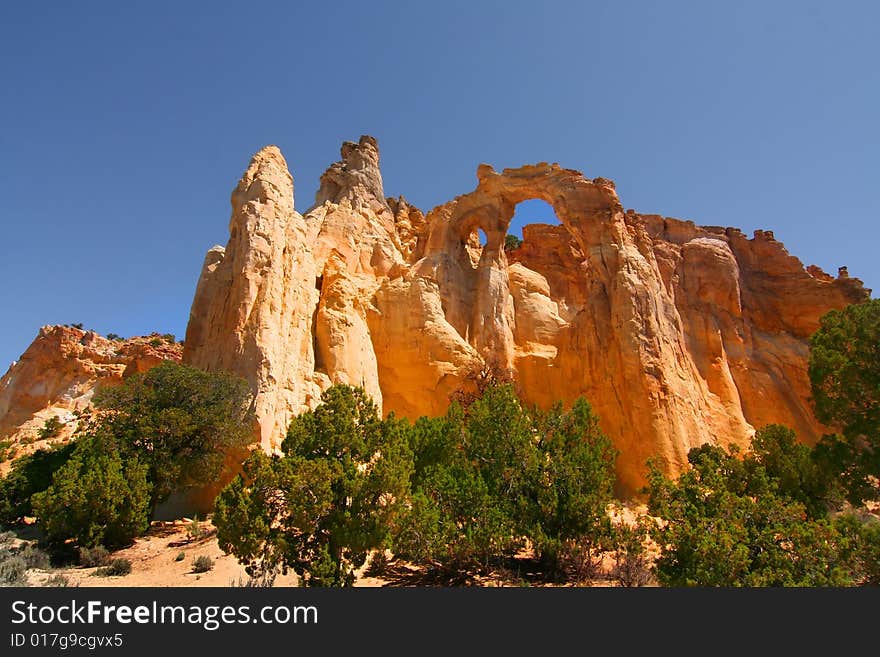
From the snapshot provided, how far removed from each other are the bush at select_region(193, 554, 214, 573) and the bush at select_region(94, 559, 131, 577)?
5.09 feet

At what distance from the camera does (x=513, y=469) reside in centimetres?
1237

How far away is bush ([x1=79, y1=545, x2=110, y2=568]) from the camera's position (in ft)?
41.5

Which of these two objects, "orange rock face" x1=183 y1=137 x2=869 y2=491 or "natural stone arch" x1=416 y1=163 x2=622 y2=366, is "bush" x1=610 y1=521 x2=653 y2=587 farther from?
"natural stone arch" x1=416 y1=163 x2=622 y2=366

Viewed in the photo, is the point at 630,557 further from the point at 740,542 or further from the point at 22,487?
the point at 22,487

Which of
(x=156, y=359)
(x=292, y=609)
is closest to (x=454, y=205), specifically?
(x=156, y=359)

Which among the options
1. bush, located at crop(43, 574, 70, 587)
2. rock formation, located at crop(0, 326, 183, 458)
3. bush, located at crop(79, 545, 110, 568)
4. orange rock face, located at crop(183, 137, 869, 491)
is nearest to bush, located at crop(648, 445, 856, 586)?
bush, located at crop(43, 574, 70, 587)

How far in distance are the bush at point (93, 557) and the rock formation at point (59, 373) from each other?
79.2ft

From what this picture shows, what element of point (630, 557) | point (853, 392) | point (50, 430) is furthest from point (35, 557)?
point (50, 430)

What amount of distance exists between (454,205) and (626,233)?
11512mm

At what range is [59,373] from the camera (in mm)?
35156

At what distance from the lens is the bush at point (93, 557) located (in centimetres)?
1264

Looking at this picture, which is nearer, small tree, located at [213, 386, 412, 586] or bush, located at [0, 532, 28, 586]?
small tree, located at [213, 386, 412, 586]

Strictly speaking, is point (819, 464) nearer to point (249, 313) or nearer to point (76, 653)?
point (76, 653)

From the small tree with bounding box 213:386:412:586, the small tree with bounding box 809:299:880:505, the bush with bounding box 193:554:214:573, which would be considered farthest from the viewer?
the small tree with bounding box 809:299:880:505
